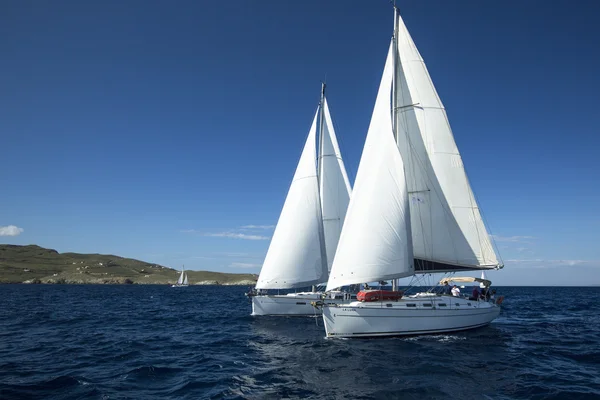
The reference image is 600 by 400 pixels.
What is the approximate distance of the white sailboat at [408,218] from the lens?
24.9 meters

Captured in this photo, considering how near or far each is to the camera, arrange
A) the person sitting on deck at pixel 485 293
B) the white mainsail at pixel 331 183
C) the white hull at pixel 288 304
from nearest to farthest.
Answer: the person sitting on deck at pixel 485 293
the white hull at pixel 288 304
the white mainsail at pixel 331 183

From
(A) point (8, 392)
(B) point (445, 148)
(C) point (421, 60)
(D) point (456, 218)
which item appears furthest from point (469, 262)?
(A) point (8, 392)

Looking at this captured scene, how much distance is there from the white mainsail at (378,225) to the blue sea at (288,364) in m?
4.56

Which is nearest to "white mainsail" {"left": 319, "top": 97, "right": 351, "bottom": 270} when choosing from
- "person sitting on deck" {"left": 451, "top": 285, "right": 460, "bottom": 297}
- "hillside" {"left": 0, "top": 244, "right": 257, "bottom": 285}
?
"person sitting on deck" {"left": 451, "top": 285, "right": 460, "bottom": 297}

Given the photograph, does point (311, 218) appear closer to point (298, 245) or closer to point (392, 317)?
point (298, 245)

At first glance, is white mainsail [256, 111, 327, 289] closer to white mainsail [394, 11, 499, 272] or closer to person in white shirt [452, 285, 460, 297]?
white mainsail [394, 11, 499, 272]

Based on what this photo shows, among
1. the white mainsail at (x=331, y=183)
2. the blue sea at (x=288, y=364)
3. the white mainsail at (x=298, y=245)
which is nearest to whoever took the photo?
the blue sea at (x=288, y=364)

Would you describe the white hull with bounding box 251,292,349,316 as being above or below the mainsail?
below

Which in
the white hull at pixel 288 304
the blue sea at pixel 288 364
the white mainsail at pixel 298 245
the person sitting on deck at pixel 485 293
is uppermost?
the white mainsail at pixel 298 245

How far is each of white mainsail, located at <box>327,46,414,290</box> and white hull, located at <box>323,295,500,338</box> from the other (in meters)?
1.76

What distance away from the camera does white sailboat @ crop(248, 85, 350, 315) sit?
1446 inches

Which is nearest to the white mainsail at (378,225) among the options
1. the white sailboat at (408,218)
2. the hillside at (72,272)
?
the white sailboat at (408,218)

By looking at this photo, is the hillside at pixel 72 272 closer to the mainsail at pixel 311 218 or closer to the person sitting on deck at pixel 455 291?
the mainsail at pixel 311 218

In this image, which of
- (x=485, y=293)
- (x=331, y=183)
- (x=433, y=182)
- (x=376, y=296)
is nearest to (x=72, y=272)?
(x=331, y=183)
